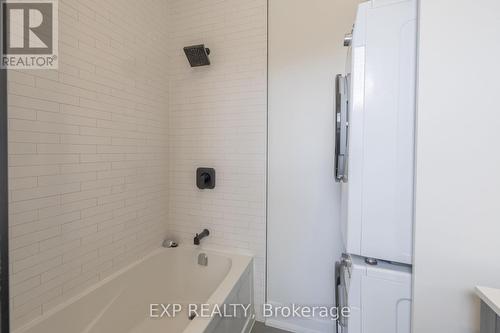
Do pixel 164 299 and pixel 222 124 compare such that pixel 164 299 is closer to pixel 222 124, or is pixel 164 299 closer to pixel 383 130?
pixel 222 124

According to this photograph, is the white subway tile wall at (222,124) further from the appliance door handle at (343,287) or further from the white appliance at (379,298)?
the white appliance at (379,298)

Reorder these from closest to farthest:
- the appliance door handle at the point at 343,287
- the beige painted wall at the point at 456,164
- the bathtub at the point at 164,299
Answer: the beige painted wall at the point at 456,164, the appliance door handle at the point at 343,287, the bathtub at the point at 164,299

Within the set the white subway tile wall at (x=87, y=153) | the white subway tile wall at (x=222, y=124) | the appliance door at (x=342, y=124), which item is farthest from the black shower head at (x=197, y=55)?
the appliance door at (x=342, y=124)

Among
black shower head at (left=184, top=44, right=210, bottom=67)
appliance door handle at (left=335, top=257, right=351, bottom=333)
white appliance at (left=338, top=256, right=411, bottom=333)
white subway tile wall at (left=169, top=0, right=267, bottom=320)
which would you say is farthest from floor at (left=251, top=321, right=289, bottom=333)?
black shower head at (left=184, top=44, right=210, bottom=67)

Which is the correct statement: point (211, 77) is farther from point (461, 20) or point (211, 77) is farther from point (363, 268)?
point (363, 268)

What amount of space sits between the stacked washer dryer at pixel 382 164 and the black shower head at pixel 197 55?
1284 mm

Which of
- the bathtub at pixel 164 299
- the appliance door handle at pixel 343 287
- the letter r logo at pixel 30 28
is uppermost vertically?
the letter r logo at pixel 30 28

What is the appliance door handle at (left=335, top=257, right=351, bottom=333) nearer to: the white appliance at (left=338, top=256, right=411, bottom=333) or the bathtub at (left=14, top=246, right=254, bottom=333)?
the white appliance at (left=338, top=256, right=411, bottom=333)

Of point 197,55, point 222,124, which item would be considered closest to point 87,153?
point 222,124

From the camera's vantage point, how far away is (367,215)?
89 cm

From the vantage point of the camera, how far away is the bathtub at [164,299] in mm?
1214

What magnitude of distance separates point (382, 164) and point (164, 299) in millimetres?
1929

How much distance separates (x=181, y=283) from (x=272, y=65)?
200 cm

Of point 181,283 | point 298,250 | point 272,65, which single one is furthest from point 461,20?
point 181,283
